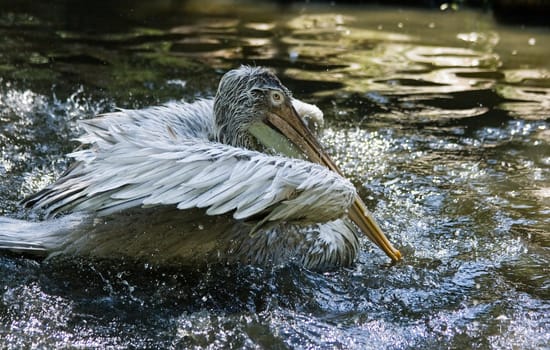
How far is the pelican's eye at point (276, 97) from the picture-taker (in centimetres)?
362

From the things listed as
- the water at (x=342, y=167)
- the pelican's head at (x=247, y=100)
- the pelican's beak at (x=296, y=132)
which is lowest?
the water at (x=342, y=167)

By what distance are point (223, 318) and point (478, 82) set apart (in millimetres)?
3948

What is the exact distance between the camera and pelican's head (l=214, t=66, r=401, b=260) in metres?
3.61

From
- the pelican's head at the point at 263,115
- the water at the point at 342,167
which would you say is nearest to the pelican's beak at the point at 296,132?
the pelican's head at the point at 263,115

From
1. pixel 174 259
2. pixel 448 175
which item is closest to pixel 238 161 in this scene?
pixel 174 259

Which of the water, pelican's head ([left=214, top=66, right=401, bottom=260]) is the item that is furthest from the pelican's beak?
the water

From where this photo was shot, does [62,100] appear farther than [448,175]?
Yes

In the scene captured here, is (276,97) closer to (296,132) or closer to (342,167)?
(296,132)

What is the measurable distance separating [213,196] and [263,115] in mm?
871

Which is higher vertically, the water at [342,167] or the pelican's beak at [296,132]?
the pelican's beak at [296,132]

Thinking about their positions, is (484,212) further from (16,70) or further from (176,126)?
(16,70)

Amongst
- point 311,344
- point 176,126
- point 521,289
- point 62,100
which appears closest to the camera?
point 311,344

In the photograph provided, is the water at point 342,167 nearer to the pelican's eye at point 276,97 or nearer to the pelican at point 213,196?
the pelican at point 213,196

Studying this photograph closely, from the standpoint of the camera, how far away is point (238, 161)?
9.90 ft
